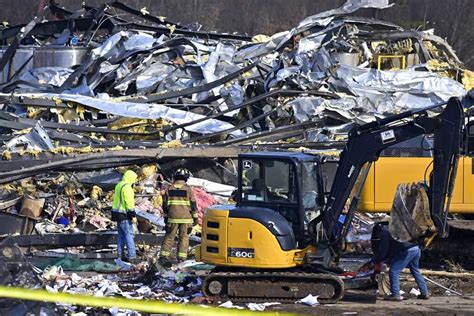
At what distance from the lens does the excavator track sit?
12.6 meters

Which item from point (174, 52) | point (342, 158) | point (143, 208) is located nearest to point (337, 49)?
point (174, 52)

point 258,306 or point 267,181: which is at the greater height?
point 267,181

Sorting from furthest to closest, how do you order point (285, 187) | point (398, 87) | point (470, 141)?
point (398, 87), point (470, 141), point (285, 187)

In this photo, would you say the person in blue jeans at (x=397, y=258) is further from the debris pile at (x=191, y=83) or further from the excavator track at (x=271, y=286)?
the debris pile at (x=191, y=83)

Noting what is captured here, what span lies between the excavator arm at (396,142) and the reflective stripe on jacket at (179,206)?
3.14 m

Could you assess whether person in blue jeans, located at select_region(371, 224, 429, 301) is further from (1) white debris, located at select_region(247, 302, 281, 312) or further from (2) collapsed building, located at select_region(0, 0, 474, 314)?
(2) collapsed building, located at select_region(0, 0, 474, 314)

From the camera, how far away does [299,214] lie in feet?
41.5

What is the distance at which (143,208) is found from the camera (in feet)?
61.5

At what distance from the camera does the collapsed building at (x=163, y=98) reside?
19125 millimetres

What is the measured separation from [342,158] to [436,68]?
15.0 metres

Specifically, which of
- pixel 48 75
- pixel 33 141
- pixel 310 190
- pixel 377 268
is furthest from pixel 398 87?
pixel 310 190

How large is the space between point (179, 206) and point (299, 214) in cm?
304

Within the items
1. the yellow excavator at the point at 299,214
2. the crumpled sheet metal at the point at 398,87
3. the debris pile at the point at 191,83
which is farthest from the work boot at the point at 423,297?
the crumpled sheet metal at the point at 398,87

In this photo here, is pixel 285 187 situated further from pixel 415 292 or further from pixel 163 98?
pixel 163 98
